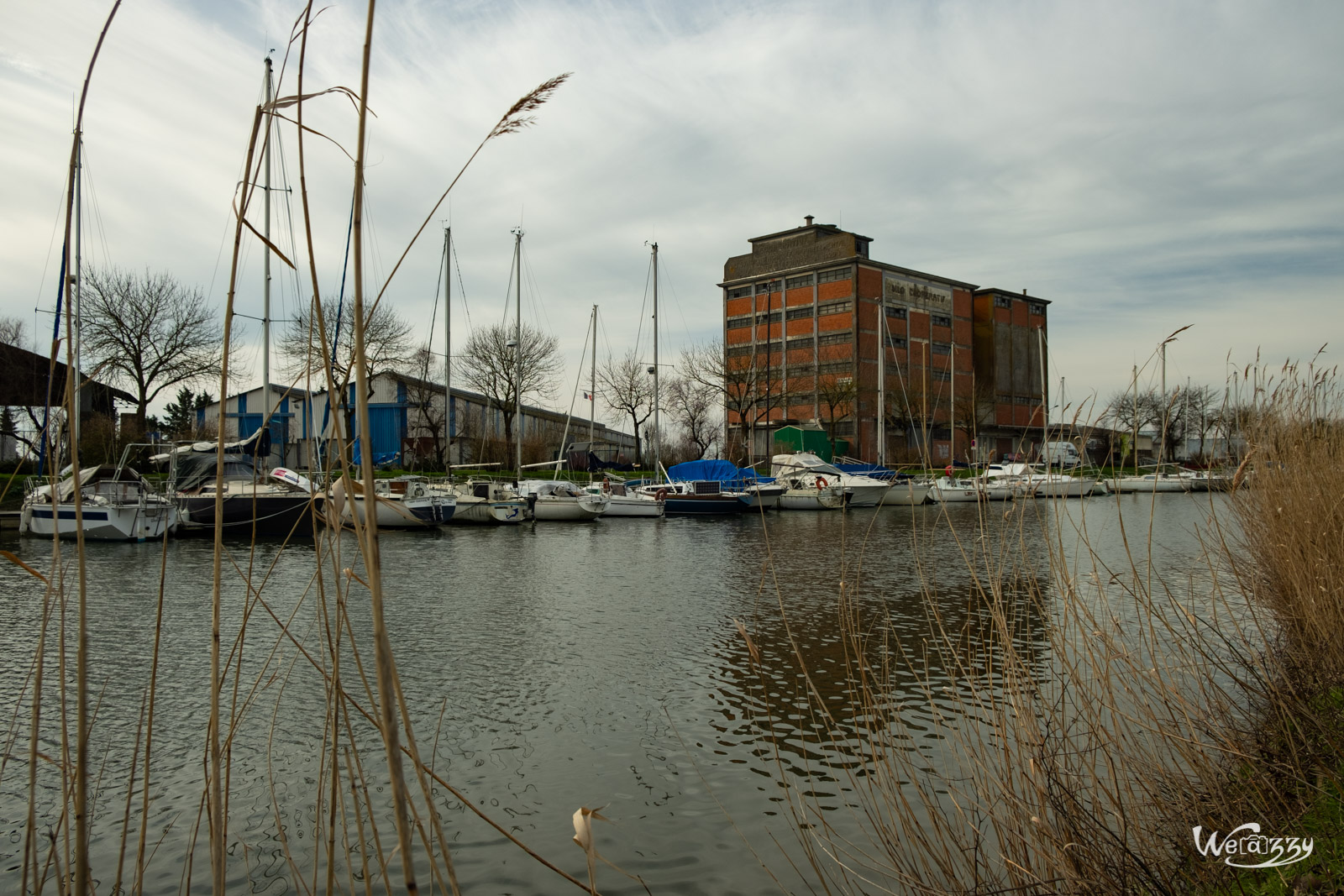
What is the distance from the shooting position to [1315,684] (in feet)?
15.7

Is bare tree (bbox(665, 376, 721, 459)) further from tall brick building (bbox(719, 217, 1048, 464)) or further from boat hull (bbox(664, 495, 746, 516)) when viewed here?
boat hull (bbox(664, 495, 746, 516))

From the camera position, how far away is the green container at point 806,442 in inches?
2117

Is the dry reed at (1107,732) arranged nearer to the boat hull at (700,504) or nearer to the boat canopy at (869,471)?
the boat hull at (700,504)

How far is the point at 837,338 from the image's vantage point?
5912 centimetres

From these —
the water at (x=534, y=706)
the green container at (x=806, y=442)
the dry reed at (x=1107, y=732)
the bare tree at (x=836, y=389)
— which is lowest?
the water at (x=534, y=706)

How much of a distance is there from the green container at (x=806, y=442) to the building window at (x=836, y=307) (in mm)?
8619

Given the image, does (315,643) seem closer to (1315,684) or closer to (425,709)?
(425,709)

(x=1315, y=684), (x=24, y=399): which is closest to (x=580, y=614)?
(x=1315, y=684)

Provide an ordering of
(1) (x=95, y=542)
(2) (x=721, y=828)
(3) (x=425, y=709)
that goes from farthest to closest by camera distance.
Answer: (1) (x=95, y=542)
(3) (x=425, y=709)
(2) (x=721, y=828)

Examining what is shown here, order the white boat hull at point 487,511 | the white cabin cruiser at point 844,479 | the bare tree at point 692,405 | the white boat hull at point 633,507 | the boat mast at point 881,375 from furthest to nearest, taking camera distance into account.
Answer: the bare tree at point 692,405 < the white cabin cruiser at point 844,479 < the white boat hull at point 633,507 < the white boat hull at point 487,511 < the boat mast at point 881,375

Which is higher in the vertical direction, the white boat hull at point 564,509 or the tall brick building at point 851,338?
the tall brick building at point 851,338

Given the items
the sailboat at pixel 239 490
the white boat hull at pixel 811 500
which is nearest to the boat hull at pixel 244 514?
the sailboat at pixel 239 490

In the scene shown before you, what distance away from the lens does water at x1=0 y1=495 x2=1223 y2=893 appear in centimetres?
481

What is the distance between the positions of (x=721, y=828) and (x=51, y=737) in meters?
5.08
